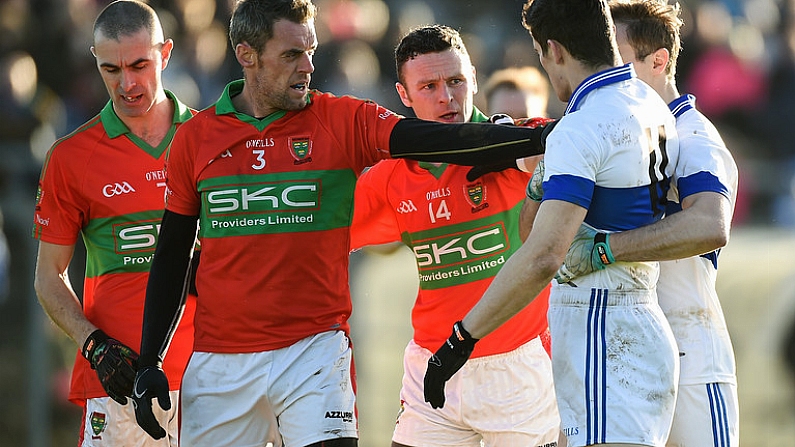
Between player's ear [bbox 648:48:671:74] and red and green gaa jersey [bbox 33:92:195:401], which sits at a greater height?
player's ear [bbox 648:48:671:74]

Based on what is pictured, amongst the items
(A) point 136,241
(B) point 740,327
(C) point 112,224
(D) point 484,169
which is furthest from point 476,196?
(B) point 740,327

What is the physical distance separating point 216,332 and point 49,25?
7.57 meters

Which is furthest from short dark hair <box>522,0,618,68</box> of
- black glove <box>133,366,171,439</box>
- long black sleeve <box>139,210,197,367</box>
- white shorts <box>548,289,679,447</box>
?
black glove <box>133,366,171,439</box>

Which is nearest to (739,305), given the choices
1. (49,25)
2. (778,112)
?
(778,112)

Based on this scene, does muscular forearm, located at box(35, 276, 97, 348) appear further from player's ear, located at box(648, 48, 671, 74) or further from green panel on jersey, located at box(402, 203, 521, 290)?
player's ear, located at box(648, 48, 671, 74)

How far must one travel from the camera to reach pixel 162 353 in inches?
207

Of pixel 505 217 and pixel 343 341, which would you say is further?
pixel 505 217

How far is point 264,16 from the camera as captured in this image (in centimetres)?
516

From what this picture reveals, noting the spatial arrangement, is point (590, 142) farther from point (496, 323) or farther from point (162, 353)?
point (162, 353)

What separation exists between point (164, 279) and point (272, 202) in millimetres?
606

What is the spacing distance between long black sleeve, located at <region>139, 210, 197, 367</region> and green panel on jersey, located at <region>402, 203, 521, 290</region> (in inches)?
48.0

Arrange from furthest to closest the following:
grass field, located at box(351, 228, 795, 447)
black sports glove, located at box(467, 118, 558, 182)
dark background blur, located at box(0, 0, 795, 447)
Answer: dark background blur, located at box(0, 0, 795, 447)
grass field, located at box(351, 228, 795, 447)
black sports glove, located at box(467, 118, 558, 182)

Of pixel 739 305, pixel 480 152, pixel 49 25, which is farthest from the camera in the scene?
pixel 49 25

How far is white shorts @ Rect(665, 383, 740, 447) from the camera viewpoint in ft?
15.5
